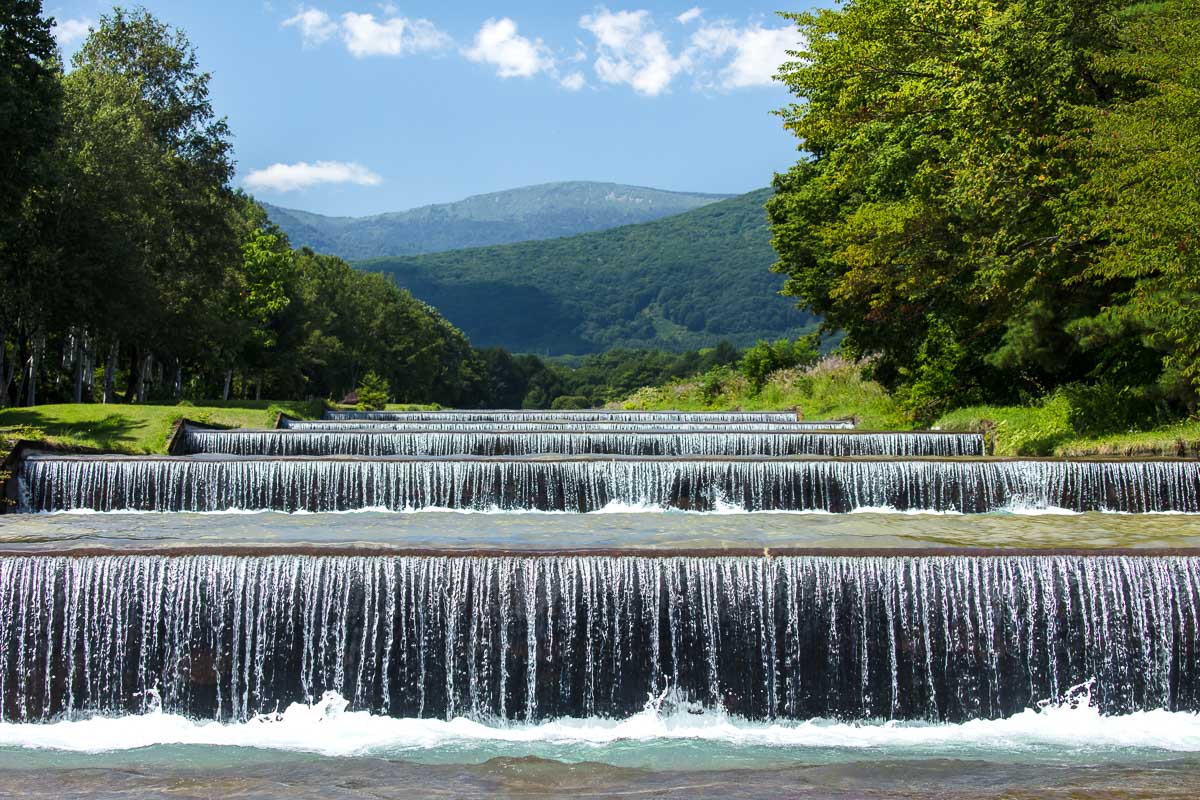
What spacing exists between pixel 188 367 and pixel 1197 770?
63967mm

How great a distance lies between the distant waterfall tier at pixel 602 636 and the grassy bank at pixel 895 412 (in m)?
11.1

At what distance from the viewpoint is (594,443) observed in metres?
24.9

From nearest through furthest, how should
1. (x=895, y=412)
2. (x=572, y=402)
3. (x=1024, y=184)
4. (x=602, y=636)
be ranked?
(x=602, y=636)
(x=1024, y=184)
(x=895, y=412)
(x=572, y=402)

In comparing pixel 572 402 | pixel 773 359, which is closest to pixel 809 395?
pixel 773 359

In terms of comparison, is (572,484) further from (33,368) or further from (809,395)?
(33,368)

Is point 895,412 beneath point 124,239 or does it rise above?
beneath

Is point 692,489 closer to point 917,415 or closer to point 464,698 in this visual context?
point 464,698

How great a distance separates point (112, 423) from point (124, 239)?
10602 millimetres

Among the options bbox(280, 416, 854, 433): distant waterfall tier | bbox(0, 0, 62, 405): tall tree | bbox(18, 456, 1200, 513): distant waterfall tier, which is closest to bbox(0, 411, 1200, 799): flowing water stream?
bbox(18, 456, 1200, 513): distant waterfall tier

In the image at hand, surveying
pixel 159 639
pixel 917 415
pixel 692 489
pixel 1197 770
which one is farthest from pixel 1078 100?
pixel 159 639

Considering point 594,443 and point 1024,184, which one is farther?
point 594,443

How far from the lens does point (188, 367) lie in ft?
221

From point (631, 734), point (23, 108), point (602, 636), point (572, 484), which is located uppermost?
point (23, 108)

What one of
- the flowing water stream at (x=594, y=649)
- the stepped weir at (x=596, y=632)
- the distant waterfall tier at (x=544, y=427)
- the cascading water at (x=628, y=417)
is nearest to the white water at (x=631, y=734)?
the flowing water stream at (x=594, y=649)
